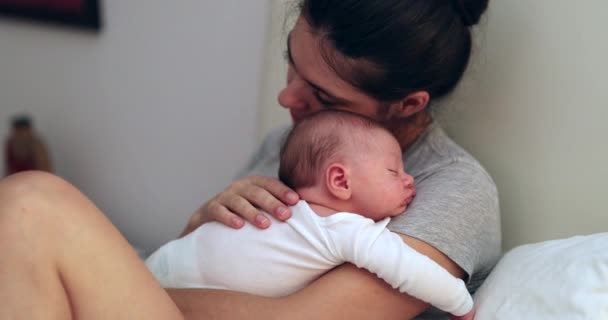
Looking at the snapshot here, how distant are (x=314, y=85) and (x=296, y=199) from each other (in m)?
0.25

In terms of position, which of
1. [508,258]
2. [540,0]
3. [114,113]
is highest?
[540,0]

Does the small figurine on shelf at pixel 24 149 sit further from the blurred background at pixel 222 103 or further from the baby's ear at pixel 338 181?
the baby's ear at pixel 338 181

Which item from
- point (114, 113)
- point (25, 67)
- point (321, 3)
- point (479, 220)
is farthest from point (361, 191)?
point (25, 67)

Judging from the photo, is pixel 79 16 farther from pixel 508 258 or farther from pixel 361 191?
pixel 508 258

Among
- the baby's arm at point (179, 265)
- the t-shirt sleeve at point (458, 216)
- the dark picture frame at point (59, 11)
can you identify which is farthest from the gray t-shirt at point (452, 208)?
the dark picture frame at point (59, 11)

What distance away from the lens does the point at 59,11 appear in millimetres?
2053

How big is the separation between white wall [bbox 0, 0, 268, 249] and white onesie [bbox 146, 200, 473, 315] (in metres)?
0.85

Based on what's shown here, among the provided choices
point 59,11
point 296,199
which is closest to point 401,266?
point 296,199

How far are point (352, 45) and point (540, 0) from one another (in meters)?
0.40

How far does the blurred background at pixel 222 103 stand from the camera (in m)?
1.09

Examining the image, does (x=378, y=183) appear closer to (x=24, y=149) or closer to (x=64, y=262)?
(x=64, y=262)

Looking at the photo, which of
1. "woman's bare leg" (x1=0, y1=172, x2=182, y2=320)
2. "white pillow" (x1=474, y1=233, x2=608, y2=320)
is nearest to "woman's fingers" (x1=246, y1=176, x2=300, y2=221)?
"woman's bare leg" (x1=0, y1=172, x2=182, y2=320)

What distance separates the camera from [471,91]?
4.14 ft

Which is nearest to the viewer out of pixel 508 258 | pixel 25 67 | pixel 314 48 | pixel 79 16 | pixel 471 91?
pixel 508 258
